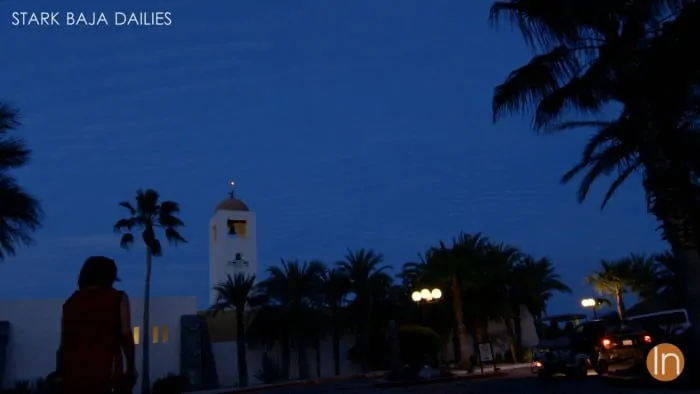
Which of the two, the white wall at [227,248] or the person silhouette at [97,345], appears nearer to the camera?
the person silhouette at [97,345]

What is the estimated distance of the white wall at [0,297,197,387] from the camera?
38.0m

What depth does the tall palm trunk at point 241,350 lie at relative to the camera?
4106 cm

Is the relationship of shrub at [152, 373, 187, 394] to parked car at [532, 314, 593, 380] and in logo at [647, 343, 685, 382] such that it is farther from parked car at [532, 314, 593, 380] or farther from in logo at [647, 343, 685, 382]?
in logo at [647, 343, 685, 382]

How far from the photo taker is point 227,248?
55.1m

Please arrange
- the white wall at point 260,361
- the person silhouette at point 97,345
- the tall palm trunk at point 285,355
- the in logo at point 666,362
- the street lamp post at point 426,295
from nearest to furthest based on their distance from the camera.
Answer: the in logo at point 666,362
the person silhouette at point 97,345
the street lamp post at point 426,295
the white wall at point 260,361
the tall palm trunk at point 285,355

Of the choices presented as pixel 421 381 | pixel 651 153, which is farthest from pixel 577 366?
pixel 651 153

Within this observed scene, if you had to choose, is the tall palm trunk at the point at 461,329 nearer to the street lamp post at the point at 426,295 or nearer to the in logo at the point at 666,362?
the street lamp post at the point at 426,295

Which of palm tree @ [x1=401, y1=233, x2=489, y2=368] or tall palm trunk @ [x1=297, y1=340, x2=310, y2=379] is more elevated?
palm tree @ [x1=401, y1=233, x2=489, y2=368]

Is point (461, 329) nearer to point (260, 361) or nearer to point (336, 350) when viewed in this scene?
point (336, 350)

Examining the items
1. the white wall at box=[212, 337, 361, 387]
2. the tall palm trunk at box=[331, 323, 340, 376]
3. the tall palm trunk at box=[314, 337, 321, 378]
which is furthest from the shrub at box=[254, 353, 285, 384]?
the tall palm trunk at box=[331, 323, 340, 376]

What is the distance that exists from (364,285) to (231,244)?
14.7 meters

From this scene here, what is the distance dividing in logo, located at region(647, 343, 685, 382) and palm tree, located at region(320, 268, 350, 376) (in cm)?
4032

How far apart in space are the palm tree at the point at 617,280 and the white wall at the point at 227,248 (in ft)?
80.8

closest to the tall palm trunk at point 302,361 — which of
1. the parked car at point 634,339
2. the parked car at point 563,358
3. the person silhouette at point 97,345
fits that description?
the parked car at point 563,358
